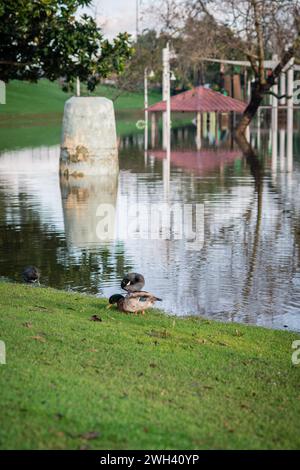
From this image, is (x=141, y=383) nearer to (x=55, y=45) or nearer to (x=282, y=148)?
(x=55, y=45)

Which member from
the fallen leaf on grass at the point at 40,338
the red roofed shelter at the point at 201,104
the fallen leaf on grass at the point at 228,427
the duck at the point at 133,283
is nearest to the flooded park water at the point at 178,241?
the duck at the point at 133,283

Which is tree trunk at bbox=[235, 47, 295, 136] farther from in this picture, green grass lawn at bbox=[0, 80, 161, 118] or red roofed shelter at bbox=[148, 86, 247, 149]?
green grass lawn at bbox=[0, 80, 161, 118]

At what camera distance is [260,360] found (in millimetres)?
8289

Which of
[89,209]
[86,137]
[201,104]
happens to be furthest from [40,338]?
[201,104]

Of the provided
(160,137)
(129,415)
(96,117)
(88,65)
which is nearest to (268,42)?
(160,137)

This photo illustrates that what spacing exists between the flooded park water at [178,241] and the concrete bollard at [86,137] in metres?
0.70

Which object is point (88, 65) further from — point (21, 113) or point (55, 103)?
point (55, 103)

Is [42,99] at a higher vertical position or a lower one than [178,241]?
higher

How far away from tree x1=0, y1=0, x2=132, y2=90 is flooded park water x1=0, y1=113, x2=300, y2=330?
283 centimetres

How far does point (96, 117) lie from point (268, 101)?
55.2 metres

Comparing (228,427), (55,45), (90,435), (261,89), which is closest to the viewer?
(90,435)

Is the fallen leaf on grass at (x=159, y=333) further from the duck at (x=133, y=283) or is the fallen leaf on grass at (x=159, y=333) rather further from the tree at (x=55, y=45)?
the tree at (x=55, y=45)

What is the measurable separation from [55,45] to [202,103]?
27820 mm

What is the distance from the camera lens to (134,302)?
396 inches
